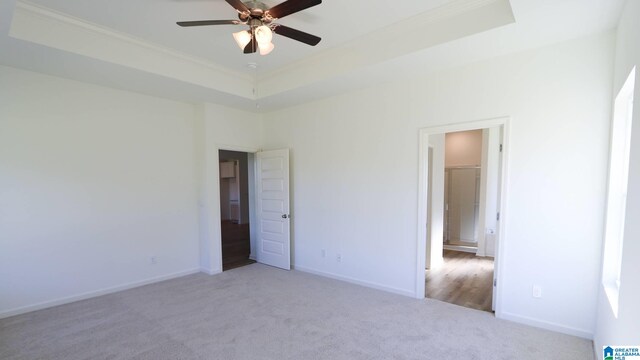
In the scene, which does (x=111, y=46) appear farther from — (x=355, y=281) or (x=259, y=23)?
(x=355, y=281)

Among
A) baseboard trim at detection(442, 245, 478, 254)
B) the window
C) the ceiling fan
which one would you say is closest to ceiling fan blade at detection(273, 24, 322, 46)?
the ceiling fan

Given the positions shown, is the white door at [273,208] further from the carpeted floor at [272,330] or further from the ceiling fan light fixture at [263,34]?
the ceiling fan light fixture at [263,34]

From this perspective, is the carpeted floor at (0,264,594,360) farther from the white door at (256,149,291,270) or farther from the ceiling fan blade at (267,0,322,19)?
the ceiling fan blade at (267,0,322,19)

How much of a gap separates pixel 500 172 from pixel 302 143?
9.48ft

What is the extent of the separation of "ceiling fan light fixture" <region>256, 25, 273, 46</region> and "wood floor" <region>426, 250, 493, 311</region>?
3.50 m

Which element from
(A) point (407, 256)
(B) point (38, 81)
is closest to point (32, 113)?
(B) point (38, 81)

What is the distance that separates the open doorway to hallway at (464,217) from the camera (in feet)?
12.9

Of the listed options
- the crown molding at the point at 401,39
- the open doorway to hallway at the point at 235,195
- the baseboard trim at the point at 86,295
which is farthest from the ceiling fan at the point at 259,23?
the open doorway to hallway at the point at 235,195

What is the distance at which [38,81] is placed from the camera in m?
3.43

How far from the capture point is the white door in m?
5.01

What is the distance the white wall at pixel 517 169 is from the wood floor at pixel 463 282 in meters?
0.44

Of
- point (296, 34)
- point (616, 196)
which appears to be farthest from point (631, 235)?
point (296, 34)

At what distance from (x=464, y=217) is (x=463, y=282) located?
2.86m

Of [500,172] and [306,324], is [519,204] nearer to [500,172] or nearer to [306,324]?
[500,172]
